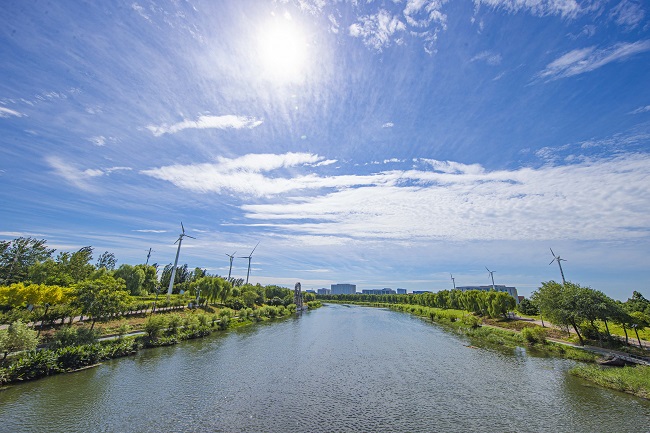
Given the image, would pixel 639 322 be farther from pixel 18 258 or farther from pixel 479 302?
pixel 18 258

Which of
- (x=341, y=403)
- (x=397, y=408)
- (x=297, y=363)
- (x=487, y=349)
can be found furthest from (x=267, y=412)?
(x=487, y=349)

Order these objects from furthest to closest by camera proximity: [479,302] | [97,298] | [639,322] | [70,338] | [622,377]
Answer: [479,302] → [97,298] → [639,322] → [70,338] → [622,377]

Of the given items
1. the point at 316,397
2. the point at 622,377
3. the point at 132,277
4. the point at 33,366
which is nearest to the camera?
the point at 316,397

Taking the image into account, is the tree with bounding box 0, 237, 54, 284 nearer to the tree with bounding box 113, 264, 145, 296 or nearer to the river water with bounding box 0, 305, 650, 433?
the tree with bounding box 113, 264, 145, 296

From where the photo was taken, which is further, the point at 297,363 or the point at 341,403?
the point at 297,363

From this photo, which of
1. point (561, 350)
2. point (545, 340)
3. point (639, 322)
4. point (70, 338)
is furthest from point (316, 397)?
point (639, 322)

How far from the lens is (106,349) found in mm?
36000

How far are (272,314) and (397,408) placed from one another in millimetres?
83728

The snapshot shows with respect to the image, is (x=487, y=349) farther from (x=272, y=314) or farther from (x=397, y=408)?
(x=272, y=314)

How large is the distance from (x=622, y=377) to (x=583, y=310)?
14.3 metres

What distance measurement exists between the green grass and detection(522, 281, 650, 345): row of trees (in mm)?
9189

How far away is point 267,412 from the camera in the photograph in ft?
77.4

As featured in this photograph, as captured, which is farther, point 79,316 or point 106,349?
point 79,316

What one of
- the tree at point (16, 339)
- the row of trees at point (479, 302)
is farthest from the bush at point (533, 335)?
the tree at point (16, 339)
